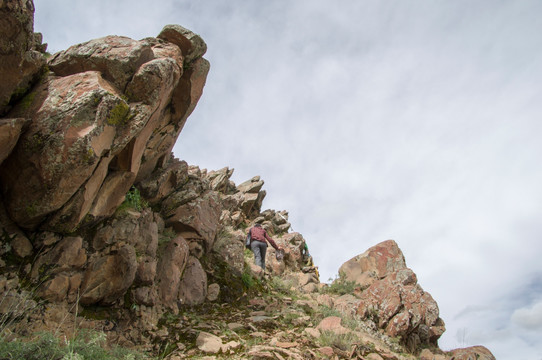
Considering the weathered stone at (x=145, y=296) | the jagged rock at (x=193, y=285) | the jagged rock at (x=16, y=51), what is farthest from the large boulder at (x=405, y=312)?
the jagged rock at (x=16, y=51)

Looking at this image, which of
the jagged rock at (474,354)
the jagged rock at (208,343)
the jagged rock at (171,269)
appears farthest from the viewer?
the jagged rock at (474,354)

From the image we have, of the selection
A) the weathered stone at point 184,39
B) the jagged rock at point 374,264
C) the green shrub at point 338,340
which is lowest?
the green shrub at point 338,340

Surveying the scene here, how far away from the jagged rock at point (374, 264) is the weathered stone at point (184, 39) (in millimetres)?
15979

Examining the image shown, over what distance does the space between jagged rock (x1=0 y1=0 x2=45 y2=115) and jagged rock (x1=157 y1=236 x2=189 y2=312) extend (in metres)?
5.22

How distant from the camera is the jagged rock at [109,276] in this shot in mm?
6787

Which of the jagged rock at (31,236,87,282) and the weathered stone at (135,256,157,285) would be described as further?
the weathered stone at (135,256,157,285)

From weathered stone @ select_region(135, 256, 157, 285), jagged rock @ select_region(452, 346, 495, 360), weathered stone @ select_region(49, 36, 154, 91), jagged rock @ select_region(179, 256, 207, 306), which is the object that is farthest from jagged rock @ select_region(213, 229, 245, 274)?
jagged rock @ select_region(452, 346, 495, 360)

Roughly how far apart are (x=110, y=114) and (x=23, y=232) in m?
3.00

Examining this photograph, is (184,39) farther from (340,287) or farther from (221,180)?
(221,180)

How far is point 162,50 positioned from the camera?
950 centimetres

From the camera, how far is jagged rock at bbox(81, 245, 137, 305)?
6787 millimetres

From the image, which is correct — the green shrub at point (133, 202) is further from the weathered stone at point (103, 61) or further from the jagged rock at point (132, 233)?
the weathered stone at point (103, 61)

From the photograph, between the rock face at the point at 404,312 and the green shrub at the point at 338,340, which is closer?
the green shrub at the point at 338,340

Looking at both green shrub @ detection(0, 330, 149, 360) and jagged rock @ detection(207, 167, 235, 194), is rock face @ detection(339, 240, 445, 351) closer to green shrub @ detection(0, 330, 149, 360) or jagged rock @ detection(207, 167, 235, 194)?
green shrub @ detection(0, 330, 149, 360)
